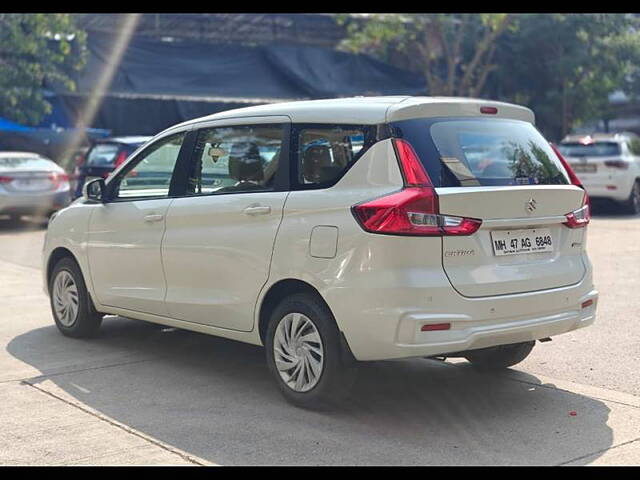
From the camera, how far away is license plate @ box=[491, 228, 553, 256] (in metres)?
5.34

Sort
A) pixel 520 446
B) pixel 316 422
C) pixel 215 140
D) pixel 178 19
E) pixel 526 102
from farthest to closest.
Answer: pixel 526 102, pixel 178 19, pixel 215 140, pixel 316 422, pixel 520 446

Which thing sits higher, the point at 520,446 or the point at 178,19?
the point at 178,19

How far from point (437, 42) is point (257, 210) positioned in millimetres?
24147

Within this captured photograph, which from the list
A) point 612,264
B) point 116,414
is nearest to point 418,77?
point 612,264

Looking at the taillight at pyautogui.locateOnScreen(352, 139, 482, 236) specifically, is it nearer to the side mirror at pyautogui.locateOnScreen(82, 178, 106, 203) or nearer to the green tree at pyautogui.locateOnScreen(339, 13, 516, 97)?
the side mirror at pyautogui.locateOnScreen(82, 178, 106, 203)

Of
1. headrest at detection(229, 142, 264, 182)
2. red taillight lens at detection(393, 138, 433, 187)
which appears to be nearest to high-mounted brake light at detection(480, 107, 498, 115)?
red taillight lens at detection(393, 138, 433, 187)

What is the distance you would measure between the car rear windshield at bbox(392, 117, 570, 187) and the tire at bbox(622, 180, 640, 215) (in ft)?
43.7

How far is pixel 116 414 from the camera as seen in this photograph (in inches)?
219

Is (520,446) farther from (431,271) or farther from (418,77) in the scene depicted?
(418,77)

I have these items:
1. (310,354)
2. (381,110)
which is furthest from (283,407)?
(381,110)

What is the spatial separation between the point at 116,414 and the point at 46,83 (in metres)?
18.6

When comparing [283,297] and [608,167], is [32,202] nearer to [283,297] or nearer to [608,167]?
[608,167]

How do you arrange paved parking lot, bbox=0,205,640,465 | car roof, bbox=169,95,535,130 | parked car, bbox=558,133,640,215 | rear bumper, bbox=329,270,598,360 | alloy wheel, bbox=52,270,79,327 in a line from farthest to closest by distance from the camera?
1. parked car, bbox=558,133,640,215
2. alloy wheel, bbox=52,270,79,327
3. car roof, bbox=169,95,535,130
4. rear bumper, bbox=329,270,598,360
5. paved parking lot, bbox=0,205,640,465

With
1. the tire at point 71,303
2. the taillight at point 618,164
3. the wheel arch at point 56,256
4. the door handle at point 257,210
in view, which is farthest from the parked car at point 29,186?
the door handle at point 257,210
